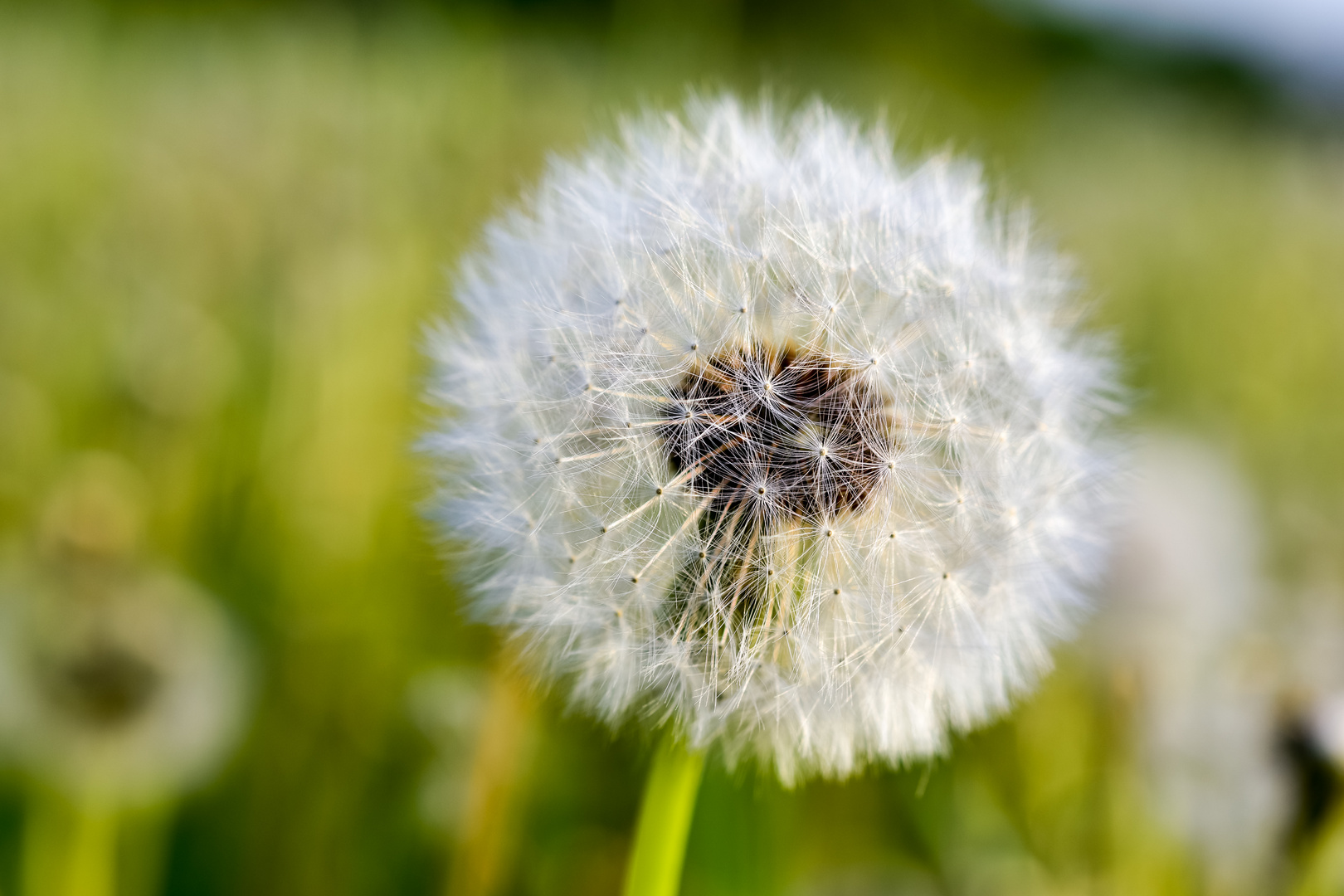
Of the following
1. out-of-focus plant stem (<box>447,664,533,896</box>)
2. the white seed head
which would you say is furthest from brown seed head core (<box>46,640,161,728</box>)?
the white seed head

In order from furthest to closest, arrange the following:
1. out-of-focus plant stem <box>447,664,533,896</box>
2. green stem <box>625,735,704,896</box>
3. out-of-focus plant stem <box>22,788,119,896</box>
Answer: out-of-focus plant stem <box>22,788,119,896</box>
out-of-focus plant stem <box>447,664,533,896</box>
green stem <box>625,735,704,896</box>

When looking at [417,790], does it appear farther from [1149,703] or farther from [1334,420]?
[1334,420]

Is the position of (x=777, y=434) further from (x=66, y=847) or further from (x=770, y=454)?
(x=66, y=847)

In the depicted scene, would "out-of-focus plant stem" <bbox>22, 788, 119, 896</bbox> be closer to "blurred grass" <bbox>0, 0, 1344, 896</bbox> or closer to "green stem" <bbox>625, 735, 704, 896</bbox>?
"blurred grass" <bbox>0, 0, 1344, 896</bbox>

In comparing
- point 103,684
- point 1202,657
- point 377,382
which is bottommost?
point 103,684

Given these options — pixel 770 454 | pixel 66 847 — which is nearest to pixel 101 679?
pixel 66 847

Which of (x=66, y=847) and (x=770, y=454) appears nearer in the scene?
(x=770, y=454)
